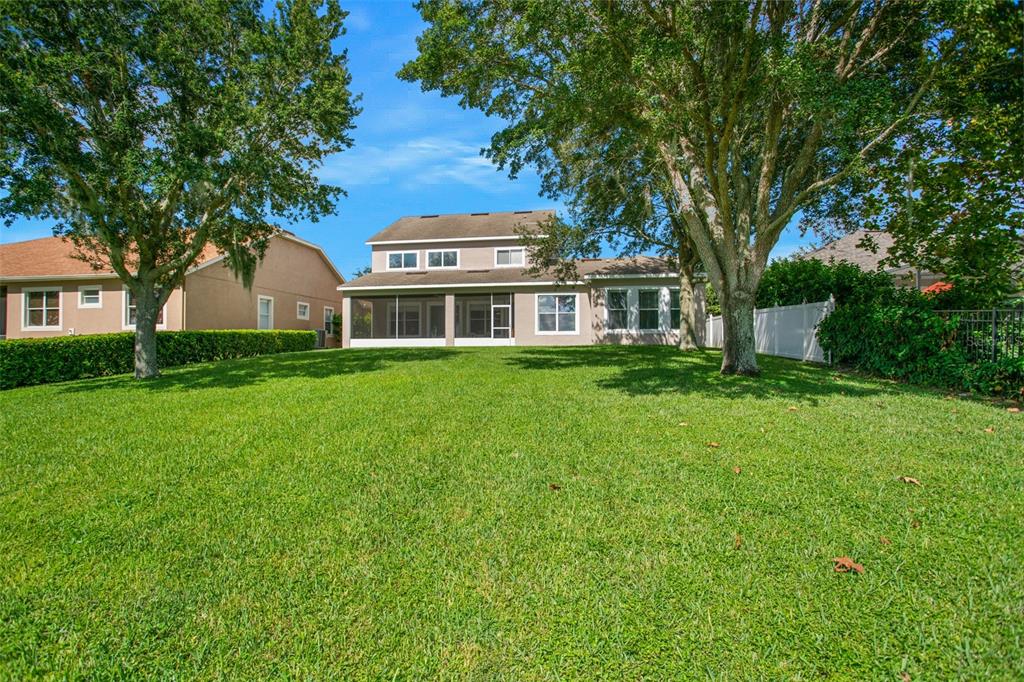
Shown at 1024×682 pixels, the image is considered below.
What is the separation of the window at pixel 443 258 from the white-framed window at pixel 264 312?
26.4ft

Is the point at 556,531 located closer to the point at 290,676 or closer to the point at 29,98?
the point at 290,676

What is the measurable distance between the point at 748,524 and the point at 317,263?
2749cm

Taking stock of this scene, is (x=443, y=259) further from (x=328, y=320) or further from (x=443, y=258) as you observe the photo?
(x=328, y=320)

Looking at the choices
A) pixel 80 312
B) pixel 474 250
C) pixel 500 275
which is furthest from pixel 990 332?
pixel 80 312

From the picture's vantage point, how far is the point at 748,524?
318 cm

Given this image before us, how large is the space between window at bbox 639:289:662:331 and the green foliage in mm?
9462

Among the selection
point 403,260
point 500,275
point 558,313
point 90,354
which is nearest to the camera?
point 90,354

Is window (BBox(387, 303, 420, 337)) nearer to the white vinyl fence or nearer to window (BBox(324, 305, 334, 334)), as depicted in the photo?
window (BBox(324, 305, 334, 334))

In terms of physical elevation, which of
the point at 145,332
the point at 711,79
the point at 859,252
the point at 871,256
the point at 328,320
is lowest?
the point at 145,332

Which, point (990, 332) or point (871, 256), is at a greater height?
point (871, 256)

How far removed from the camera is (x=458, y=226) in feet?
79.9

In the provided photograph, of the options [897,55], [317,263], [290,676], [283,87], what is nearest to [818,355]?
[897,55]

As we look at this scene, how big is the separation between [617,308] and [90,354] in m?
18.0

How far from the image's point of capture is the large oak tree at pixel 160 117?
8.48 m
